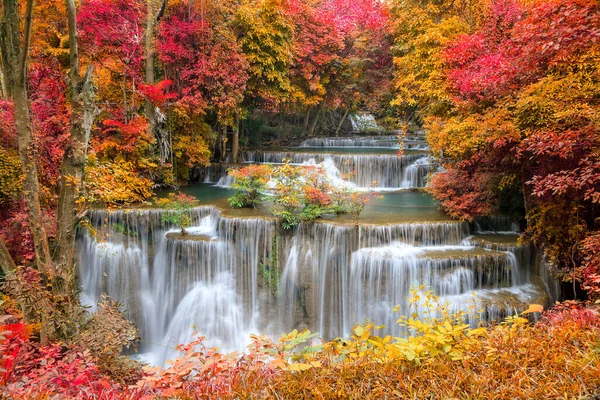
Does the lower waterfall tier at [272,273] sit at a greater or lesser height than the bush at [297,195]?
lesser

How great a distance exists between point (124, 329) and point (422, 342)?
16.4 feet

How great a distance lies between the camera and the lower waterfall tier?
25.8 feet

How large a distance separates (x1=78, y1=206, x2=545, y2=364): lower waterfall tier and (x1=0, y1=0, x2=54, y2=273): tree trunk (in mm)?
2235

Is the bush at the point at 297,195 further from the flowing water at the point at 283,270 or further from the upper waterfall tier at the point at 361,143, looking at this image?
the upper waterfall tier at the point at 361,143

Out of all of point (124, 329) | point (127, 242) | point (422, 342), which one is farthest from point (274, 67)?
point (422, 342)

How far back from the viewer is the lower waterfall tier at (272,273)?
7867 millimetres

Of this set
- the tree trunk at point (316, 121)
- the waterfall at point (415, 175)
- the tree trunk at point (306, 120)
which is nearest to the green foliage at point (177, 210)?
the waterfall at point (415, 175)

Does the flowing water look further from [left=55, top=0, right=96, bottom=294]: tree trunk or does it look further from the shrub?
[left=55, top=0, right=96, bottom=294]: tree trunk

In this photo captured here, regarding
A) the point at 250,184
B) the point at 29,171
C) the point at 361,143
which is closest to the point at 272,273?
the point at 250,184

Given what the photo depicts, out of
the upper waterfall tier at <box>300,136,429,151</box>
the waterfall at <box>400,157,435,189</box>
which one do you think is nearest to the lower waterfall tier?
the waterfall at <box>400,157,435,189</box>

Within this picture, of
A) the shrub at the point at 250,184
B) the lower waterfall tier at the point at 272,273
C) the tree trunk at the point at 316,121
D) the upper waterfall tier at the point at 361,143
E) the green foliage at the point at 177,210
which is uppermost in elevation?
the tree trunk at the point at 316,121

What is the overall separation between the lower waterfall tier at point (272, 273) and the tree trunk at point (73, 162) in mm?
2052

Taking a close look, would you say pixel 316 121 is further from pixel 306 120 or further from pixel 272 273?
pixel 272 273

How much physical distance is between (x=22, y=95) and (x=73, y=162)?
113cm
